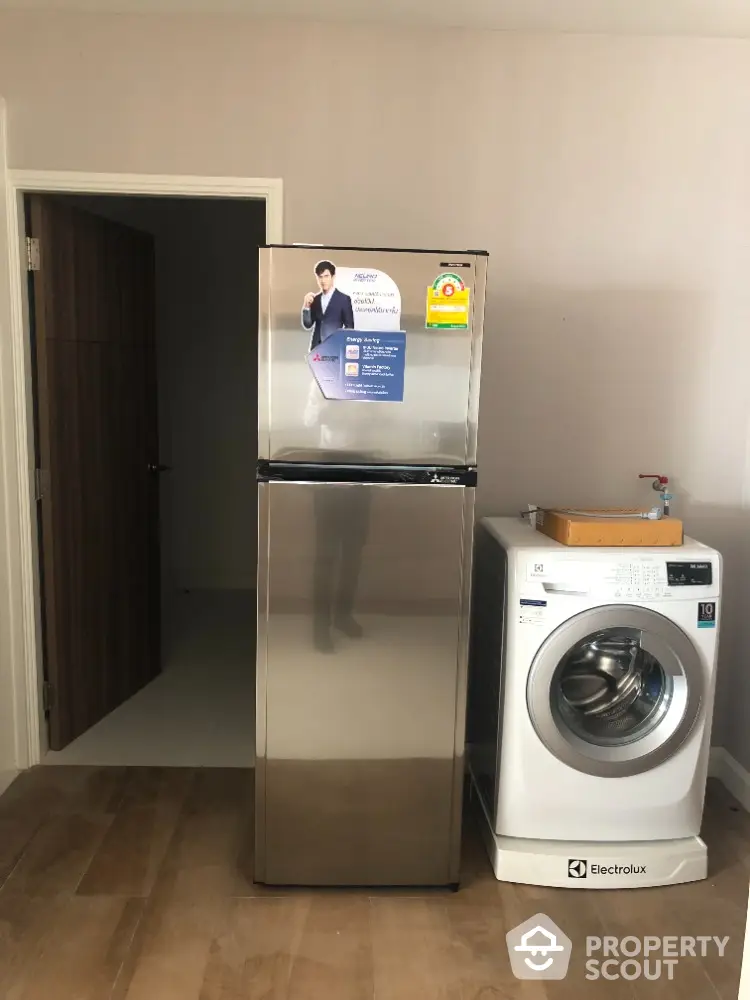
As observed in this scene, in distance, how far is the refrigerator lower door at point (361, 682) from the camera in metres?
2.18

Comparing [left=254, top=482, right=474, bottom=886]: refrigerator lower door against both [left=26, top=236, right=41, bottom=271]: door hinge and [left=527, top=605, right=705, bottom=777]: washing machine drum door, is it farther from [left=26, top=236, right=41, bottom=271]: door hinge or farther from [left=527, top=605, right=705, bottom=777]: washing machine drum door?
[left=26, top=236, right=41, bottom=271]: door hinge

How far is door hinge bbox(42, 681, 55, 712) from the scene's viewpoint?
301cm

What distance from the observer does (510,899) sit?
232 centimetres

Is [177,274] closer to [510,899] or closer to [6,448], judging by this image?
[6,448]

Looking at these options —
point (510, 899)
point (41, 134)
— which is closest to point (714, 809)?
point (510, 899)

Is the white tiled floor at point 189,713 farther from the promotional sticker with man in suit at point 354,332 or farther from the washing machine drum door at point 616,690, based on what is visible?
the promotional sticker with man in suit at point 354,332

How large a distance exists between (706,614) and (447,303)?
1161 millimetres

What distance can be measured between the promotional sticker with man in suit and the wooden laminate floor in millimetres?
1427

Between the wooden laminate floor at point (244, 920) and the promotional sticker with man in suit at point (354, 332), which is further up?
the promotional sticker with man in suit at point (354, 332)

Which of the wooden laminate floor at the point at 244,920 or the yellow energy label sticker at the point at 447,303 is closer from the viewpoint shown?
the wooden laminate floor at the point at 244,920

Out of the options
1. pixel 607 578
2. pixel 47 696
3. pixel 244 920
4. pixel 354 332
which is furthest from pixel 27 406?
pixel 607 578

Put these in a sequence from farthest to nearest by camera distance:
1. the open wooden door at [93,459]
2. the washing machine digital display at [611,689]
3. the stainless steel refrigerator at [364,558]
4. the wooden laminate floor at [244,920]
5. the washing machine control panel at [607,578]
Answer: the open wooden door at [93,459]
the washing machine digital display at [611,689]
the washing machine control panel at [607,578]
the stainless steel refrigerator at [364,558]
the wooden laminate floor at [244,920]

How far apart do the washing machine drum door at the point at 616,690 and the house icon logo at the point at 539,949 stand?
0.43 meters

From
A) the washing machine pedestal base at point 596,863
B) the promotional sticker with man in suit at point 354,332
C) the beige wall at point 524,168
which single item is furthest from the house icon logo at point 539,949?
the promotional sticker with man in suit at point 354,332
